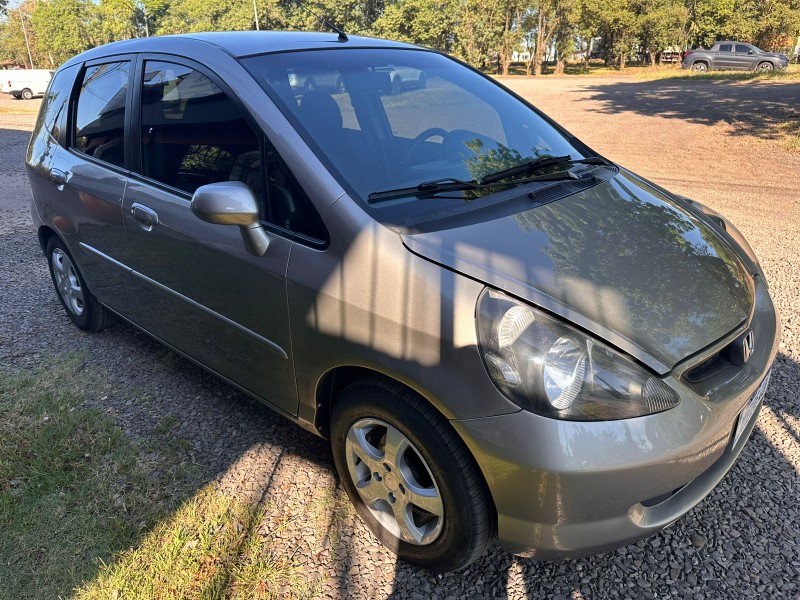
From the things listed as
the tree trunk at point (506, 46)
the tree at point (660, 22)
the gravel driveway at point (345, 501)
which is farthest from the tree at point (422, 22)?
the gravel driveway at point (345, 501)

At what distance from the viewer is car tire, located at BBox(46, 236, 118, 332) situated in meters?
3.93

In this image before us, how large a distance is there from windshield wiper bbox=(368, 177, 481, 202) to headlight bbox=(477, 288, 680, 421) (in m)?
0.65

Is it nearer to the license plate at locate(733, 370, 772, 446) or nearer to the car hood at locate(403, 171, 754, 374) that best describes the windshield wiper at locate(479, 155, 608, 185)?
the car hood at locate(403, 171, 754, 374)

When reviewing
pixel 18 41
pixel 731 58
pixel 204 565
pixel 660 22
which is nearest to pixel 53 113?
pixel 204 565

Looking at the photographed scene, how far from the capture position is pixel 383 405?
2.01 meters

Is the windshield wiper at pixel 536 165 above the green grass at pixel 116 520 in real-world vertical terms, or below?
above

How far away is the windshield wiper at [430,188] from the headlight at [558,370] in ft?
2.14

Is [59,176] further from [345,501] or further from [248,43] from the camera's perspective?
[345,501]

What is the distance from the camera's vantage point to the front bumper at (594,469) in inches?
66.4

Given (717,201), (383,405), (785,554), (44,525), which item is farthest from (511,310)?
(717,201)

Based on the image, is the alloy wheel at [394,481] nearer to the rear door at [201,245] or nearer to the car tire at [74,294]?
the rear door at [201,245]

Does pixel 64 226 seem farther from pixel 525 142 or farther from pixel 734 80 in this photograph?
pixel 734 80

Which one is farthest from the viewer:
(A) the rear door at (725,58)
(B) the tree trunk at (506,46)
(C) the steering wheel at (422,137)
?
(B) the tree trunk at (506,46)

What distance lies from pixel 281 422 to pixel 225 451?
34 cm
